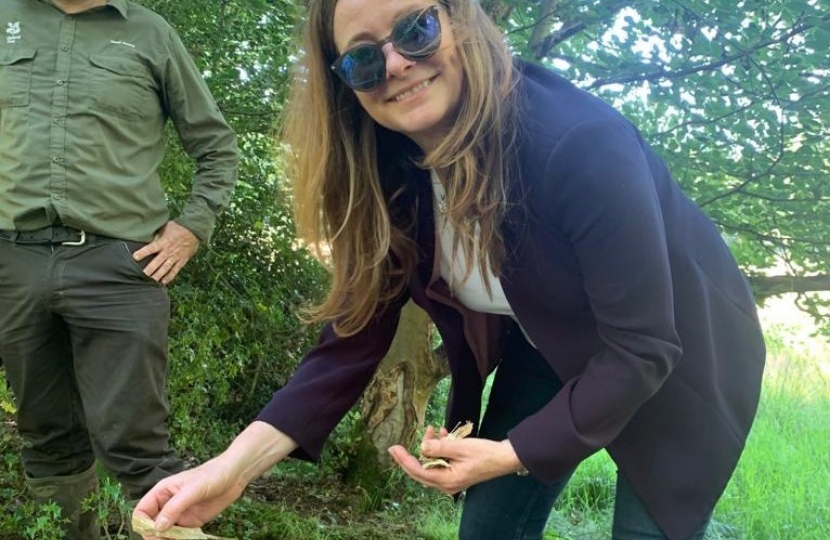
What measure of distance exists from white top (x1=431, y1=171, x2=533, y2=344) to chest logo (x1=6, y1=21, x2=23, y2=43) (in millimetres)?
1876

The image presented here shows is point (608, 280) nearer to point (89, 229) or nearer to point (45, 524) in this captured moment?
point (89, 229)

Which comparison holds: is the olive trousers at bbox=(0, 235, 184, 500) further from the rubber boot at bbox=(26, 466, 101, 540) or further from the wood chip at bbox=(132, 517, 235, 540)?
the wood chip at bbox=(132, 517, 235, 540)

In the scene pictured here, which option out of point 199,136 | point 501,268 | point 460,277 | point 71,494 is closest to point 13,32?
point 199,136

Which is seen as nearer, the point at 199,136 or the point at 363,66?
the point at 363,66

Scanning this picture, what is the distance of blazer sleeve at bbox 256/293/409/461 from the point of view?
1716 millimetres

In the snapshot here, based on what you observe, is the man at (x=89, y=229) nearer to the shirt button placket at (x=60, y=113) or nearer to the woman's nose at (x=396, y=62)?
the shirt button placket at (x=60, y=113)

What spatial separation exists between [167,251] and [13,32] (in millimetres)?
897

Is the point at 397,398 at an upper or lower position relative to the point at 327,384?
lower

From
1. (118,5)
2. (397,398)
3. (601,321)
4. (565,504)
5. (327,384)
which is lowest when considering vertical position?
(565,504)

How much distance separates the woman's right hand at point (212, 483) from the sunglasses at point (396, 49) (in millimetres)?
711

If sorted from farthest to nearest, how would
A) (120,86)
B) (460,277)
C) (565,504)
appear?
(565,504)
(120,86)
(460,277)

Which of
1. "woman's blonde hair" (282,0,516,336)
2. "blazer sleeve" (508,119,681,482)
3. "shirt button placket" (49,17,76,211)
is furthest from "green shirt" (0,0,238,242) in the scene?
"blazer sleeve" (508,119,681,482)

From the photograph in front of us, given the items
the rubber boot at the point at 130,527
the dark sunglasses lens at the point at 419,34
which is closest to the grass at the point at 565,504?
the rubber boot at the point at 130,527

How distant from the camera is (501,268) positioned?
5.08 ft
